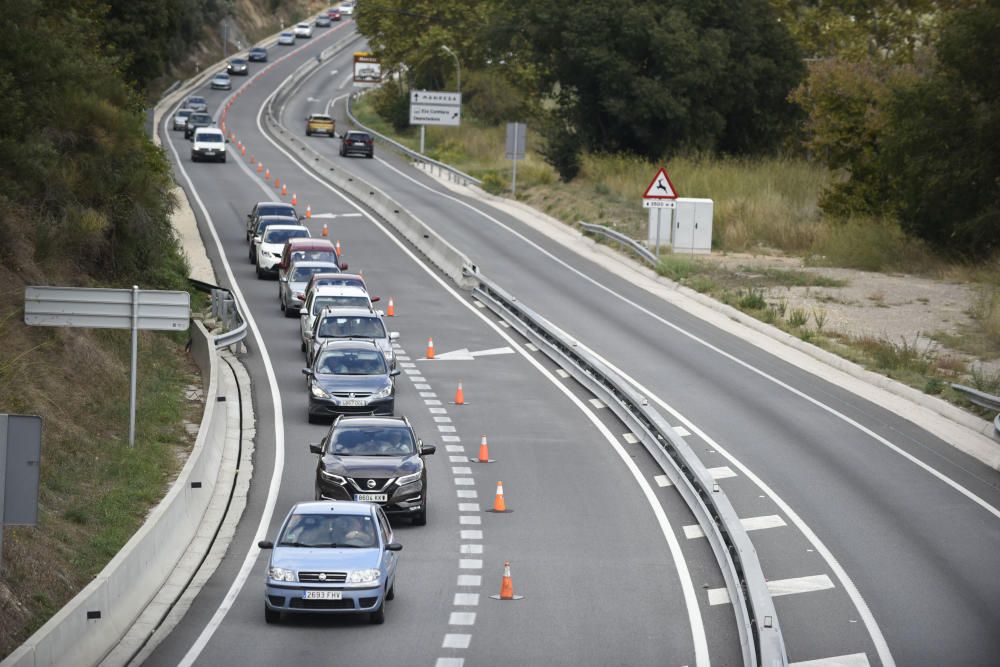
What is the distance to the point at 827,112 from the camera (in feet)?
193

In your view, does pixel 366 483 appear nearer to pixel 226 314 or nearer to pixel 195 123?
pixel 226 314

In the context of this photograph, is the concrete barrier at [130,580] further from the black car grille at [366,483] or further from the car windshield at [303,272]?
the car windshield at [303,272]

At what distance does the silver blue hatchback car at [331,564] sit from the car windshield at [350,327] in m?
14.1

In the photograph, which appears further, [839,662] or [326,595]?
[326,595]

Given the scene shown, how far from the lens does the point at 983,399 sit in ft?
90.1

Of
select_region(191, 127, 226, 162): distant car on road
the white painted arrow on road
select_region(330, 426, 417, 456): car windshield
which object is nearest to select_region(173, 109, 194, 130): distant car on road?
select_region(191, 127, 226, 162): distant car on road

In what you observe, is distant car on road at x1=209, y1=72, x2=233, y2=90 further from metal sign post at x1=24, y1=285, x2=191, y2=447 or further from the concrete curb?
metal sign post at x1=24, y1=285, x2=191, y2=447

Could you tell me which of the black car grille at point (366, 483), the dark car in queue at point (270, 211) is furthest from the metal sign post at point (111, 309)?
the dark car in queue at point (270, 211)

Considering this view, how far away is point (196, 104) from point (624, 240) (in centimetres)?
5843

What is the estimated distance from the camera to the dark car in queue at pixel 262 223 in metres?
47.6

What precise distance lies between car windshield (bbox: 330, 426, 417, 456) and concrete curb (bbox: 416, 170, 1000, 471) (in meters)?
10.6

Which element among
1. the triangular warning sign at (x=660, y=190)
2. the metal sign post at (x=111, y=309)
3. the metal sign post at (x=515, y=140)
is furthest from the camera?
the metal sign post at (x=515, y=140)

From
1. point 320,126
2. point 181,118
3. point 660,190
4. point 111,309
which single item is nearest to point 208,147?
point 181,118

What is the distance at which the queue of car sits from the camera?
1669cm
